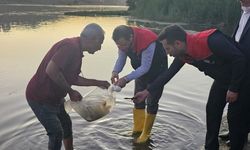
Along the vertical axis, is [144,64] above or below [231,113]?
above

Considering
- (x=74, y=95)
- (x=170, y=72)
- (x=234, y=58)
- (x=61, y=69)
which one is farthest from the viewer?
(x=170, y=72)

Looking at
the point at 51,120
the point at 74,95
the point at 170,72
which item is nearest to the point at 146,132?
the point at 170,72

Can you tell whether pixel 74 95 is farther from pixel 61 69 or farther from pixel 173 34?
pixel 173 34

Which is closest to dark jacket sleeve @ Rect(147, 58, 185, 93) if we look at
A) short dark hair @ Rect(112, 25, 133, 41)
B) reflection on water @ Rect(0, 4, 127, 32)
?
short dark hair @ Rect(112, 25, 133, 41)

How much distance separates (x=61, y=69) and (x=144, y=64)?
1502 mm

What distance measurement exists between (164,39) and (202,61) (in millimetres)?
543

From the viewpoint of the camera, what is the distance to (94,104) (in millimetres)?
5105

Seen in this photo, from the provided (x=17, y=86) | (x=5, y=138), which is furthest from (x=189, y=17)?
(x=5, y=138)

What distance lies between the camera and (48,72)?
4242 millimetres

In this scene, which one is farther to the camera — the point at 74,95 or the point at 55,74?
the point at 74,95

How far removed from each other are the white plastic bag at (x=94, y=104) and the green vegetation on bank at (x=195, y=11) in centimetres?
2516

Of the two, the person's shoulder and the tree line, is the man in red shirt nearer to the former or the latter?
the person's shoulder

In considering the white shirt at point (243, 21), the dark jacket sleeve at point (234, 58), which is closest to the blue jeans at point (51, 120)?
the dark jacket sleeve at point (234, 58)

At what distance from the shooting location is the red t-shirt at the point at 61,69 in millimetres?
4262
